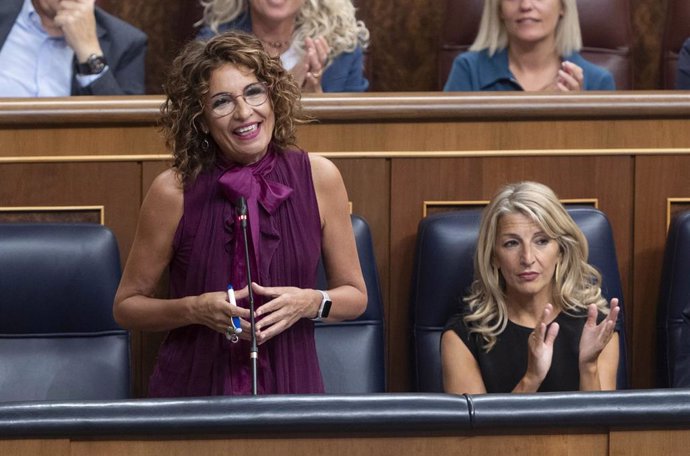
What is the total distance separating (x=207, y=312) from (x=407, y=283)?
617 millimetres

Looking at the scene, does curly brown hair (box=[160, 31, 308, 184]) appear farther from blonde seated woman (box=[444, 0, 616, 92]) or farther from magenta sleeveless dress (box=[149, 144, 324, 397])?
blonde seated woman (box=[444, 0, 616, 92])

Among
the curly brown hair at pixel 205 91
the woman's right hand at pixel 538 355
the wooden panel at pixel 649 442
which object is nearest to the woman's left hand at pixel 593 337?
the woman's right hand at pixel 538 355

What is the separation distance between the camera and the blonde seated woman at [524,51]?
2281 millimetres

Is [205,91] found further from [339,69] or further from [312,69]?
[339,69]

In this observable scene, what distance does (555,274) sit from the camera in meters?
1.77

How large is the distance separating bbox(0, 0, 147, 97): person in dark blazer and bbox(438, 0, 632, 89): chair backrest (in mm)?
665

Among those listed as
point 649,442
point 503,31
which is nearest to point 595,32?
point 503,31

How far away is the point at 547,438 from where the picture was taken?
1.01 metres

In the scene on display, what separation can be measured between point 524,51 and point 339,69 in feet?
1.13

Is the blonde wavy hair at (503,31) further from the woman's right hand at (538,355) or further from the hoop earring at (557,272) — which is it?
the woman's right hand at (538,355)

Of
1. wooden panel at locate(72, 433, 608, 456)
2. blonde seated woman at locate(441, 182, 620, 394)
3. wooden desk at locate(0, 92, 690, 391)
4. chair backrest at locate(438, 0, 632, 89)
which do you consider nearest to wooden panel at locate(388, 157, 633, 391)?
wooden desk at locate(0, 92, 690, 391)

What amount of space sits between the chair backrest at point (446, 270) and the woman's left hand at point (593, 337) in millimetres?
230

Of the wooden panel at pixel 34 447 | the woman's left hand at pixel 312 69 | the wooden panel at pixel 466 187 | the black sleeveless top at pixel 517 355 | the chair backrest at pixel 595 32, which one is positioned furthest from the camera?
the chair backrest at pixel 595 32

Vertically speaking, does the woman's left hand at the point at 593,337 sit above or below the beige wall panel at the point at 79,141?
below
